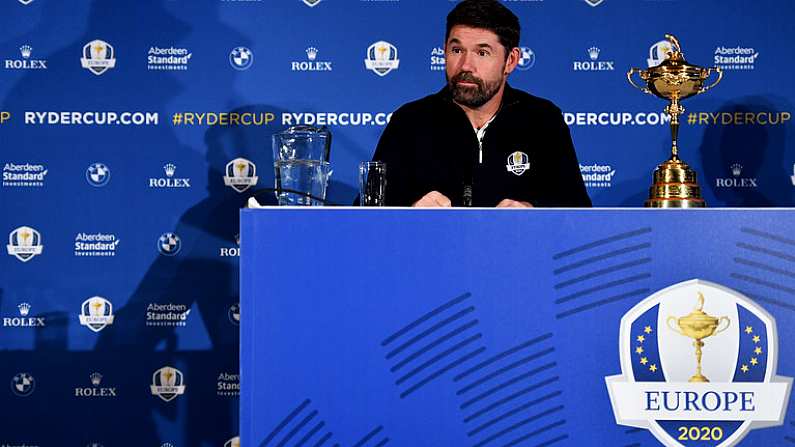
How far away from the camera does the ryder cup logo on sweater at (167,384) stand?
13.3ft

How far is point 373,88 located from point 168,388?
1.69 meters

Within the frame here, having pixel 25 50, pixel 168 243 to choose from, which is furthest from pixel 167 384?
pixel 25 50

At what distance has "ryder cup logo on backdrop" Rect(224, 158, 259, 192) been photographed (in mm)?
4098

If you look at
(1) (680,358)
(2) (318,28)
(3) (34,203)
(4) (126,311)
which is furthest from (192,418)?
(1) (680,358)

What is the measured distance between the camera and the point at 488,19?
3402mm

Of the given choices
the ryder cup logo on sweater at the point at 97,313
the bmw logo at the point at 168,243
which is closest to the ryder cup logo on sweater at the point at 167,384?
the ryder cup logo on sweater at the point at 97,313

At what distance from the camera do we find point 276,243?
171 centimetres

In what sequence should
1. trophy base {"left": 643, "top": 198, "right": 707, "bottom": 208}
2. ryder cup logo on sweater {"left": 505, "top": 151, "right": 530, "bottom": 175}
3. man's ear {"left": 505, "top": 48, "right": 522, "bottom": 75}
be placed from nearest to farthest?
trophy base {"left": 643, "top": 198, "right": 707, "bottom": 208}, ryder cup logo on sweater {"left": 505, "top": 151, "right": 530, "bottom": 175}, man's ear {"left": 505, "top": 48, "right": 522, "bottom": 75}

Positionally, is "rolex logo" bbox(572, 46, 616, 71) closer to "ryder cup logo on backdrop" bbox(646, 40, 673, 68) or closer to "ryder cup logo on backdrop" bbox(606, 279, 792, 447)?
"ryder cup logo on backdrop" bbox(646, 40, 673, 68)

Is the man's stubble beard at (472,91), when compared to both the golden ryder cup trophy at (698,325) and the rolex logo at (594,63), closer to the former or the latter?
the rolex logo at (594,63)

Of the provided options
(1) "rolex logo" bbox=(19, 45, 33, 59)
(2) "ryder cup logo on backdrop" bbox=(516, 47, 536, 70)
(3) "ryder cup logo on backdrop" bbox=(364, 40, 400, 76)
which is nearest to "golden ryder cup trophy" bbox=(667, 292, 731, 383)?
(2) "ryder cup logo on backdrop" bbox=(516, 47, 536, 70)

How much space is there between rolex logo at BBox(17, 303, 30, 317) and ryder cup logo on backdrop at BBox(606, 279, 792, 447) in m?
3.17

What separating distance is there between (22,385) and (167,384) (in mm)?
665

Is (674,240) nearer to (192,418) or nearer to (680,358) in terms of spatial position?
(680,358)
